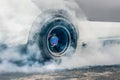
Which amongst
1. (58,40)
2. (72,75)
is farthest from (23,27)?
(72,75)

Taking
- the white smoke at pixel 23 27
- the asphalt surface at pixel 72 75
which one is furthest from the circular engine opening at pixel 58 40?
the asphalt surface at pixel 72 75

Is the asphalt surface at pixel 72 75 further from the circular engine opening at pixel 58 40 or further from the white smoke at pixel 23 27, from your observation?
the circular engine opening at pixel 58 40

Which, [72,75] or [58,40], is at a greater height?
[58,40]

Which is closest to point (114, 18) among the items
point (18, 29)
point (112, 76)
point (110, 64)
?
point (110, 64)

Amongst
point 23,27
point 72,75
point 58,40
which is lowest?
point 72,75

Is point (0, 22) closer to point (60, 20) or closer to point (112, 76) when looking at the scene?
point (60, 20)

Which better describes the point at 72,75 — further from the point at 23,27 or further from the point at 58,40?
the point at 23,27
